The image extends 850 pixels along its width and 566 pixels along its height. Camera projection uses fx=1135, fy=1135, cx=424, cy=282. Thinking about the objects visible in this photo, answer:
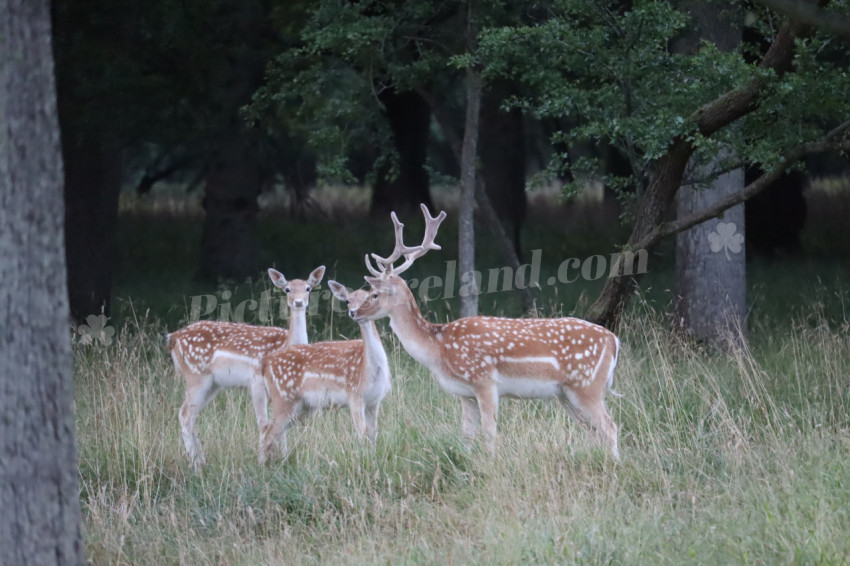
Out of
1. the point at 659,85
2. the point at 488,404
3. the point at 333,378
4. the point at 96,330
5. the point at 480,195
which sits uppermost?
the point at 659,85

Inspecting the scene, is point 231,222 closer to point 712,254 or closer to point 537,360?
point 712,254

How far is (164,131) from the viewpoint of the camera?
1213 cm

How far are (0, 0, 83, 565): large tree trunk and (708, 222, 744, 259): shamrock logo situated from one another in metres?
6.96

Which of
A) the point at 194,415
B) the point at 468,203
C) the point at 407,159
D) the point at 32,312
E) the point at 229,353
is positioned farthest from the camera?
the point at 407,159

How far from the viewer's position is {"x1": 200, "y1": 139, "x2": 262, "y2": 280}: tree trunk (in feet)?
53.1

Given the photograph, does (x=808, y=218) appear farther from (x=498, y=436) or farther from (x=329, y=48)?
(x=498, y=436)

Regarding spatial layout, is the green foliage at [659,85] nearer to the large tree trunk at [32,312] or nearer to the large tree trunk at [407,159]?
the large tree trunk at [32,312]

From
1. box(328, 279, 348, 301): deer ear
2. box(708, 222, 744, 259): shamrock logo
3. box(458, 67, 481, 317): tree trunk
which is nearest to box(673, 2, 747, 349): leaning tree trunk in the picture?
box(708, 222, 744, 259): shamrock logo

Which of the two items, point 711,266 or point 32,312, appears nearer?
point 32,312

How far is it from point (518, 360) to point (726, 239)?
4.24 meters

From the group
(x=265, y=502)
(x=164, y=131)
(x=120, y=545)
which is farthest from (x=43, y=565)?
(x=164, y=131)

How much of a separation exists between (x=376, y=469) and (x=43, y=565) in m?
1.85

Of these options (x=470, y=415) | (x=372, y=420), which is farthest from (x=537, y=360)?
(x=372, y=420)

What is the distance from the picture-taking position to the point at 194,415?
24.6ft
